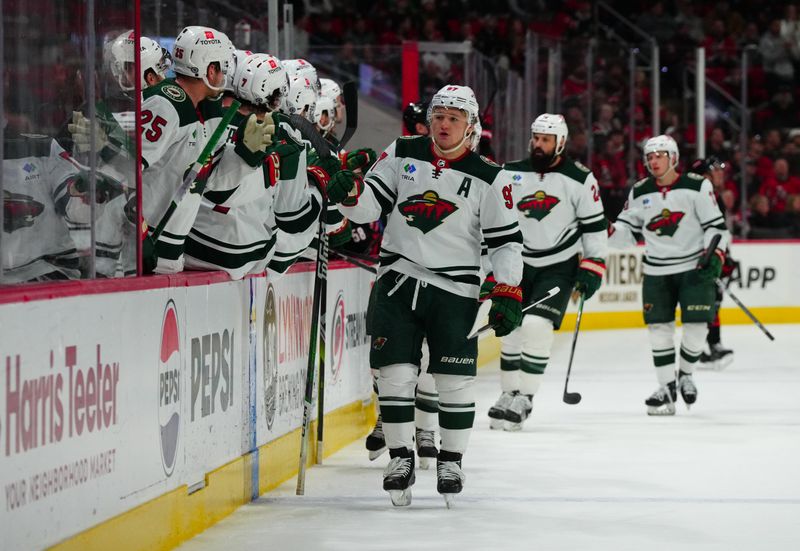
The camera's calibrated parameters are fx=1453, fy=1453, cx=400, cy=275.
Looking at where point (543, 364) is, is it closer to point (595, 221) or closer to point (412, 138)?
point (595, 221)

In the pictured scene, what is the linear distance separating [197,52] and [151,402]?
1413mm

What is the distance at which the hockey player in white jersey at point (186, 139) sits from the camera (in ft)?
15.3

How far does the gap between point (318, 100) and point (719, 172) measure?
20.0 ft

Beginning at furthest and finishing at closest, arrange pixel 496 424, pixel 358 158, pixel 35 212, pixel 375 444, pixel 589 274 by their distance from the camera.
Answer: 1. pixel 496 424
2. pixel 589 274
3. pixel 375 444
4. pixel 358 158
5. pixel 35 212

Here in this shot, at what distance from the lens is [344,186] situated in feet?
16.3

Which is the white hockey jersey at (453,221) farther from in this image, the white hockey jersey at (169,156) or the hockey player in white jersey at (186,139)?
the white hockey jersey at (169,156)

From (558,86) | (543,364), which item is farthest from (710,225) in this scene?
(558,86)

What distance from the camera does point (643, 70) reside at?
537 inches

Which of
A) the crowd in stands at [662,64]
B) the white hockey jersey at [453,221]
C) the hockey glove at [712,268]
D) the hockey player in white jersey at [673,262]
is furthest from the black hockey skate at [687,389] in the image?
the crowd in stands at [662,64]

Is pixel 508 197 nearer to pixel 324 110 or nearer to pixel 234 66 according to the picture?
pixel 234 66

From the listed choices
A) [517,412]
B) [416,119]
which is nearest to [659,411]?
[517,412]

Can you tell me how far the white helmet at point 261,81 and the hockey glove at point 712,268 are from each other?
319 centimetres

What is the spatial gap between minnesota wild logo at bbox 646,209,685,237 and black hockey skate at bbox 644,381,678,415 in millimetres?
875

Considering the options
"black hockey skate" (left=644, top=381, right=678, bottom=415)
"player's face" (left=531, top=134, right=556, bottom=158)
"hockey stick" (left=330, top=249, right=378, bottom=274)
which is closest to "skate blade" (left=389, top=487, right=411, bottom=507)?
"hockey stick" (left=330, top=249, right=378, bottom=274)
